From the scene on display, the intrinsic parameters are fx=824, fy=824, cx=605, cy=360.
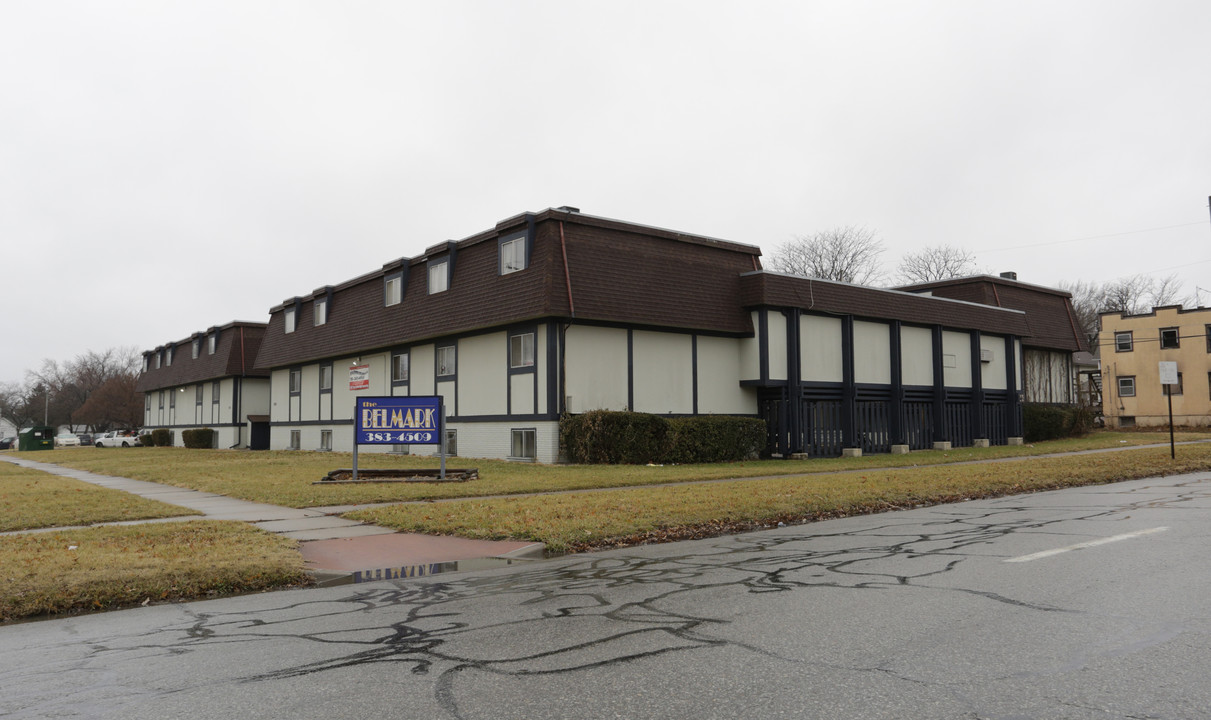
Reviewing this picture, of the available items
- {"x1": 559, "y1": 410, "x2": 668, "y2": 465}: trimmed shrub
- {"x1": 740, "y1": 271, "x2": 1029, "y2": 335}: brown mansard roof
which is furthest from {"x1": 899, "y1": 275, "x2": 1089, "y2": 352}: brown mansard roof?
{"x1": 559, "y1": 410, "x2": 668, "y2": 465}: trimmed shrub

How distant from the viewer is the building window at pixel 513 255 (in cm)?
2405

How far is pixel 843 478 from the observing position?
16766 mm

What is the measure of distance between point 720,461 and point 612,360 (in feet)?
14.0

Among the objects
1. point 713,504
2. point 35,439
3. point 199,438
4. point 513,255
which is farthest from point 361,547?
point 35,439

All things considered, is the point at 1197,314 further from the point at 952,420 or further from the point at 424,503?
the point at 424,503

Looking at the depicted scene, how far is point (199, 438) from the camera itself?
47656mm

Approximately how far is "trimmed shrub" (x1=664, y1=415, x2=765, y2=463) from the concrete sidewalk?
11045 mm

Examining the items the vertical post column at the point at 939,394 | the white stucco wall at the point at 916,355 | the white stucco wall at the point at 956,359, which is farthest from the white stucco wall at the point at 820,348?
the white stucco wall at the point at 956,359

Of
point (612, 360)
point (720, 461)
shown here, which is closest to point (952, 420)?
point (720, 461)

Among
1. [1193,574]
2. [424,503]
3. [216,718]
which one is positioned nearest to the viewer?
[216,718]

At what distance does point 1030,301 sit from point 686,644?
38.0m

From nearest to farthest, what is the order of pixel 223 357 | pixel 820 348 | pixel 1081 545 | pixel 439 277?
pixel 1081 545, pixel 820 348, pixel 439 277, pixel 223 357

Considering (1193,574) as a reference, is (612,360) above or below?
above

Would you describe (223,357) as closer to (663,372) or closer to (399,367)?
(399,367)
